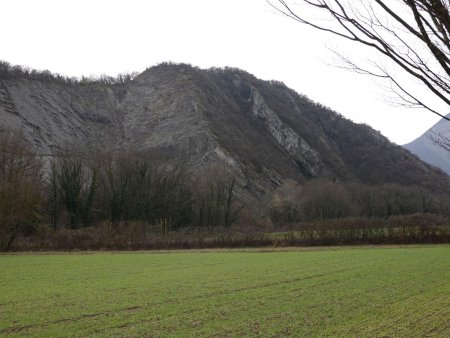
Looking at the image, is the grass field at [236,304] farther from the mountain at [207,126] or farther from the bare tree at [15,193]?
the mountain at [207,126]

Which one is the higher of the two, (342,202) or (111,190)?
(111,190)

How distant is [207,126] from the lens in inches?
4761

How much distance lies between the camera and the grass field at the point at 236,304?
11.8m

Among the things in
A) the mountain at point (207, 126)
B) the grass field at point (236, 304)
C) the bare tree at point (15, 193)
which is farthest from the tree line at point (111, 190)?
the grass field at point (236, 304)

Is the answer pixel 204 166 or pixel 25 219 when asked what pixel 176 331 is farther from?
pixel 204 166

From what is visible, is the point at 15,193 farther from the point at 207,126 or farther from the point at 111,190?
the point at 207,126

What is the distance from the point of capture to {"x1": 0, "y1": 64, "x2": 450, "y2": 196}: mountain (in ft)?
350

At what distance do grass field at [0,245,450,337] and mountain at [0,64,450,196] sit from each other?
77394mm

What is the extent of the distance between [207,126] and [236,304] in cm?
10671

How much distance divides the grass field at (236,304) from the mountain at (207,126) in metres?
77.4

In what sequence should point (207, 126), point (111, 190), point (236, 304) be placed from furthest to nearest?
point (207, 126)
point (111, 190)
point (236, 304)

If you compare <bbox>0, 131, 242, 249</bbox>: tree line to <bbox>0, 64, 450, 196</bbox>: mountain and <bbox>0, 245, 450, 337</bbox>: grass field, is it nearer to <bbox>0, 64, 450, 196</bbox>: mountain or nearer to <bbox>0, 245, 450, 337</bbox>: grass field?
<bbox>0, 64, 450, 196</bbox>: mountain

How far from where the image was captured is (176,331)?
1158 centimetres

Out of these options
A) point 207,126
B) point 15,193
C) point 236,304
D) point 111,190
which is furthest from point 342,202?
point 236,304
